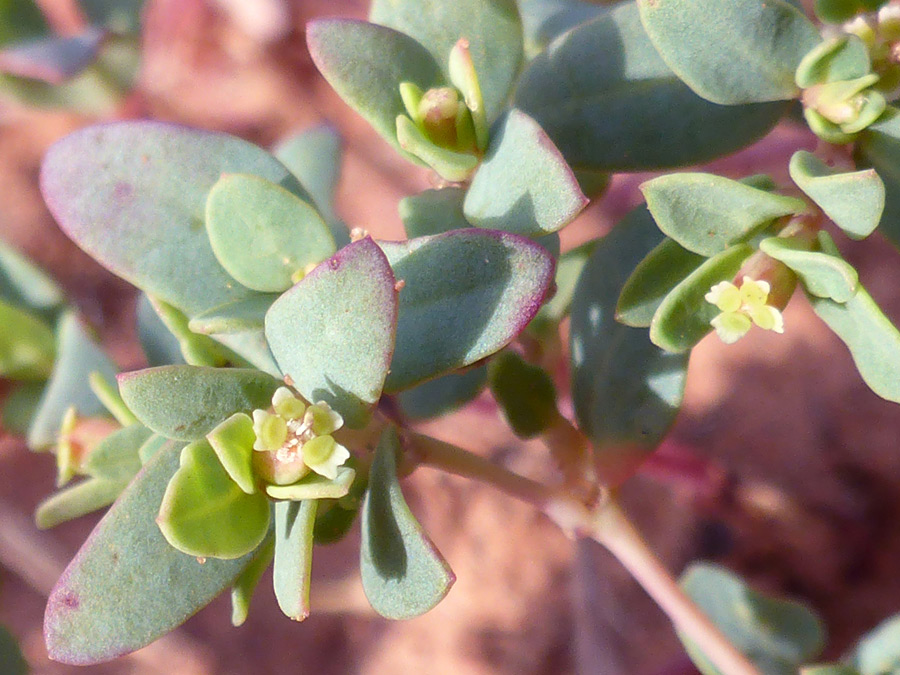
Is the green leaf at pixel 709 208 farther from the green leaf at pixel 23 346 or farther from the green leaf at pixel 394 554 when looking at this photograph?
the green leaf at pixel 23 346

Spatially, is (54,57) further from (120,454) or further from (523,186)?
(523,186)

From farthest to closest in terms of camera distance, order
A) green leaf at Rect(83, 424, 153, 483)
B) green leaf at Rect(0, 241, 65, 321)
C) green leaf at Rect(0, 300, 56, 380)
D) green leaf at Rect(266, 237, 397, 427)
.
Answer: green leaf at Rect(0, 241, 65, 321) < green leaf at Rect(0, 300, 56, 380) < green leaf at Rect(83, 424, 153, 483) < green leaf at Rect(266, 237, 397, 427)

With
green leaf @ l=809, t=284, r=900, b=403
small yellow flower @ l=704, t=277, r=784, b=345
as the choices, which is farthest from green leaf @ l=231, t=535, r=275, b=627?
green leaf @ l=809, t=284, r=900, b=403

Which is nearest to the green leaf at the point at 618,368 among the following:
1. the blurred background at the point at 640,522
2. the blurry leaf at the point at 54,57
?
the blurred background at the point at 640,522

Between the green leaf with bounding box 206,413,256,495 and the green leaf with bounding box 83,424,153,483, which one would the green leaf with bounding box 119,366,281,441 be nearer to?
the green leaf with bounding box 206,413,256,495

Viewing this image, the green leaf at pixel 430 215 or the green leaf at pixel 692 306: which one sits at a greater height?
the green leaf at pixel 430 215

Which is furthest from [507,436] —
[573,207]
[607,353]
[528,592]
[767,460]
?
[573,207]

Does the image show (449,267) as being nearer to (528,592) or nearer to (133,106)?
(528,592)

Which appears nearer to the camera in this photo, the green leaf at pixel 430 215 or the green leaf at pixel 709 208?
the green leaf at pixel 709 208
